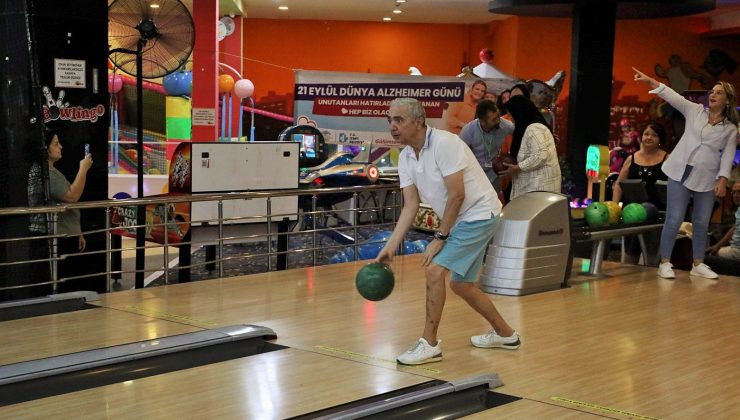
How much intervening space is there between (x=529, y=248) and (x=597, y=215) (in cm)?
111

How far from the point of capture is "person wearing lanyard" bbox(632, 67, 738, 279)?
704cm

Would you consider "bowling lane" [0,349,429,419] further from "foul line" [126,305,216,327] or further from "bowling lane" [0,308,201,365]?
"foul line" [126,305,216,327]

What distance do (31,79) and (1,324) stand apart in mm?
1894

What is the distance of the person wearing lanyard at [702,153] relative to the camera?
704 centimetres

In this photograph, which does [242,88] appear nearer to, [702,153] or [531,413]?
[702,153]

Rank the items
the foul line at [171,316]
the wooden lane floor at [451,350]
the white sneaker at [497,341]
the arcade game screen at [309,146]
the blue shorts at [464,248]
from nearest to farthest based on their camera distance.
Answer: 1. the wooden lane floor at [451,350]
2. the blue shorts at [464,248]
3. the white sneaker at [497,341]
4. the foul line at [171,316]
5. the arcade game screen at [309,146]

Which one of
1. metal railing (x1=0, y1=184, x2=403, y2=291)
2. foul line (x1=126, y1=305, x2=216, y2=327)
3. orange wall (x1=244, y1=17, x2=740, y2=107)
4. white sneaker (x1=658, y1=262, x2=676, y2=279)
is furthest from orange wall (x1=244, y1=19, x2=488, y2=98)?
foul line (x1=126, y1=305, x2=216, y2=327)

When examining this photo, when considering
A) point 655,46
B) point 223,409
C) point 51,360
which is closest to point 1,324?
point 51,360

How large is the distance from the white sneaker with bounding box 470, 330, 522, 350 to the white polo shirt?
723mm

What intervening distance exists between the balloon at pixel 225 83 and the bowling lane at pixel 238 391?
→ 823 cm

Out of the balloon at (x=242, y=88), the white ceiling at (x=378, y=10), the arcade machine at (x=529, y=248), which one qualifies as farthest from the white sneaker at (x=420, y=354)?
the white ceiling at (x=378, y=10)

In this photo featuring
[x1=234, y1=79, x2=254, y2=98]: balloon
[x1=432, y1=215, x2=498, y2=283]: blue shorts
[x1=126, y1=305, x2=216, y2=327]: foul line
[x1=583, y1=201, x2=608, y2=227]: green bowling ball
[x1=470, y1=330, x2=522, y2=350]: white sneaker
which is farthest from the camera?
[x1=234, y1=79, x2=254, y2=98]: balloon

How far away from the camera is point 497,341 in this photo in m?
5.00

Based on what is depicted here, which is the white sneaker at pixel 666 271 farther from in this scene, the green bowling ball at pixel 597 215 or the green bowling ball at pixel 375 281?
the green bowling ball at pixel 375 281
